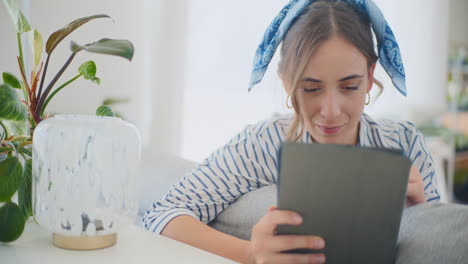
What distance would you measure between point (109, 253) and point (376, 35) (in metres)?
0.73

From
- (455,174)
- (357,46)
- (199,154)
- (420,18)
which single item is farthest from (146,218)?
(455,174)

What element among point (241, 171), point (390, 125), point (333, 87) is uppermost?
point (333, 87)

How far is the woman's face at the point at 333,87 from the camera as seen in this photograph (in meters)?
0.97

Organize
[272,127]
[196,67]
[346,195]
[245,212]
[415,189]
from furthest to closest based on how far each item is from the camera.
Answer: [196,67] < [272,127] < [245,212] < [415,189] < [346,195]

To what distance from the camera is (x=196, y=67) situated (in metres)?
2.91

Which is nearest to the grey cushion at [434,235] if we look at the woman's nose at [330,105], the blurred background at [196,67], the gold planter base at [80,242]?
the woman's nose at [330,105]

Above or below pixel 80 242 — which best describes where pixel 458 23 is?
above

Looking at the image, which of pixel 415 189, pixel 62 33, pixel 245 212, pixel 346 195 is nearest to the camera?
pixel 346 195

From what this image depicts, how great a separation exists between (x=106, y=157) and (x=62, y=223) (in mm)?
123

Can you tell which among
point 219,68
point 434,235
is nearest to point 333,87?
point 434,235

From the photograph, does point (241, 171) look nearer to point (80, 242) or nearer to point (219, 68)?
point (80, 242)

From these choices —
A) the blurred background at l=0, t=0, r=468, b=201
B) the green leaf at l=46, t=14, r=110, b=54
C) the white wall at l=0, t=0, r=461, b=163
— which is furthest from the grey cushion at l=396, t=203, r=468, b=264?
the white wall at l=0, t=0, r=461, b=163

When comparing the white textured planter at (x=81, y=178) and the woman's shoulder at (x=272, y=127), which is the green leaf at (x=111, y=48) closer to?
the white textured planter at (x=81, y=178)

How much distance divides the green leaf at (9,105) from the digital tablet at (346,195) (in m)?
0.39
